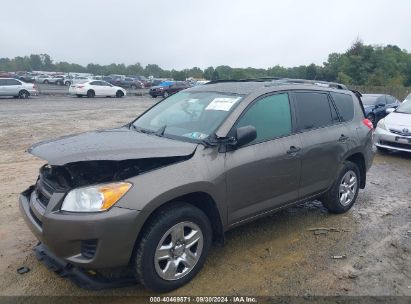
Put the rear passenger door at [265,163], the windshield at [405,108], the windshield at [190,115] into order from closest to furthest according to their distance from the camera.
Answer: the rear passenger door at [265,163], the windshield at [190,115], the windshield at [405,108]

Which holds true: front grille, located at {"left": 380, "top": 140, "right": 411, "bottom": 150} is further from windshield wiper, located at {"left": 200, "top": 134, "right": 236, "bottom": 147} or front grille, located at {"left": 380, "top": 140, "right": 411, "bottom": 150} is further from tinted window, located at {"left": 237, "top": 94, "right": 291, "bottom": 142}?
windshield wiper, located at {"left": 200, "top": 134, "right": 236, "bottom": 147}

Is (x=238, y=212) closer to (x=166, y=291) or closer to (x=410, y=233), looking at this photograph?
(x=166, y=291)

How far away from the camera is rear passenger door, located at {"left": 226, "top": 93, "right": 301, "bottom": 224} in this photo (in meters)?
3.73

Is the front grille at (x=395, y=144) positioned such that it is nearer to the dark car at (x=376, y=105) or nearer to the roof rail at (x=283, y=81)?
the roof rail at (x=283, y=81)

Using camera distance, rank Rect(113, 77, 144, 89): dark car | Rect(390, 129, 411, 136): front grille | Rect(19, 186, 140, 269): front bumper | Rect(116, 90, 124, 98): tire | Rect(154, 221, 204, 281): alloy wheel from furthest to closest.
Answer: Rect(113, 77, 144, 89): dark car
Rect(116, 90, 124, 98): tire
Rect(390, 129, 411, 136): front grille
Rect(154, 221, 204, 281): alloy wheel
Rect(19, 186, 140, 269): front bumper

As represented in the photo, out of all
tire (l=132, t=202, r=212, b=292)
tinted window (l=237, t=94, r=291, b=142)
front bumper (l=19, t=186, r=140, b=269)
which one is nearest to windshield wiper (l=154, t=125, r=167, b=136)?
tinted window (l=237, t=94, r=291, b=142)

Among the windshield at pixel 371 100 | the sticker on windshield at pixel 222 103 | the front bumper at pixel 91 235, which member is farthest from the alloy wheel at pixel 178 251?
the windshield at pixel 371 100

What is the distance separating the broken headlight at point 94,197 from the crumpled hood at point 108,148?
239 mm

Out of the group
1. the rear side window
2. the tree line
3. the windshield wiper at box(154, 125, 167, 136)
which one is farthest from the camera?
the tree line

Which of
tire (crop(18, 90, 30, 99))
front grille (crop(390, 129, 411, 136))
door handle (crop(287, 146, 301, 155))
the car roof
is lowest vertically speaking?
tire (crop(18, 90, 30, 99))

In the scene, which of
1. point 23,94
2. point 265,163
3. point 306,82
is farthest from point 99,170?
point 23,94

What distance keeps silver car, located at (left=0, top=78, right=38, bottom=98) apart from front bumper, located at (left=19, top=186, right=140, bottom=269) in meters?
25.7

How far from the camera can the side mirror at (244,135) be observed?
3576 millimetres

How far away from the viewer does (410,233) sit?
15.5 ft
